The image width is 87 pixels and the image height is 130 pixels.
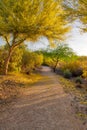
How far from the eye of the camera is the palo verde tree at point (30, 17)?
24141 mm

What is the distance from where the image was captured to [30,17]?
24484 millimetres

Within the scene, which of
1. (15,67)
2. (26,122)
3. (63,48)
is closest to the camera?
(26,122)

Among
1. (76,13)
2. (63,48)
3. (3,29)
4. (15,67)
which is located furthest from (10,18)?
(63,48)

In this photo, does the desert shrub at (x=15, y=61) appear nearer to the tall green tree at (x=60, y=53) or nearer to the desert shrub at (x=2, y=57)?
the desert shrub at (x=2, y=57)

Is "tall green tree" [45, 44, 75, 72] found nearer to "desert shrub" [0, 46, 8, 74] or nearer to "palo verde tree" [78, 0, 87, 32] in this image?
"desert shrub" [0, 46, 8, 74]

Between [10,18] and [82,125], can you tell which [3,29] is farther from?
[82,125]

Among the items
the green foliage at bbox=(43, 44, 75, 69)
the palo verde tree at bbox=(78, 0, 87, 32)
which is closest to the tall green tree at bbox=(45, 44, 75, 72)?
the green foliage at bbox=(43, 44, 75, 69)

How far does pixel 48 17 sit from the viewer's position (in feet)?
81.5

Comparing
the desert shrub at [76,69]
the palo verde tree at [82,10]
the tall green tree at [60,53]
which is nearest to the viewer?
the palo verde tree at [82,10]

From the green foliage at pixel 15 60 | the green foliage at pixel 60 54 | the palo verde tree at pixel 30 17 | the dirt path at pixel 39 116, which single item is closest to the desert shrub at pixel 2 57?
the green foliage at pixel 15 60

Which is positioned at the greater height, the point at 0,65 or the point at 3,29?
the point at 3,29

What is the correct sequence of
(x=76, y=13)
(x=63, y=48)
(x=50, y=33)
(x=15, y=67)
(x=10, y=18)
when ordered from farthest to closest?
(x=63, y=48) < (x=15, y=67) < (x=50, y=33) < (x=10, y=18) < (x=76, y=13)

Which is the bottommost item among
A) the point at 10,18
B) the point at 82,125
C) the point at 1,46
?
the point at 82,125

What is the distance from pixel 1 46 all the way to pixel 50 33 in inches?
319
